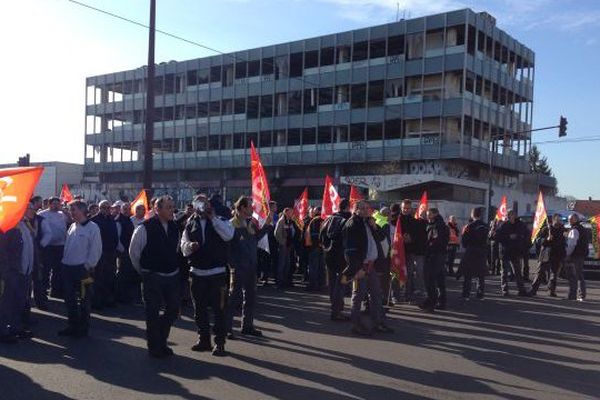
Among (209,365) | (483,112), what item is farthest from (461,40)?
(209,365)

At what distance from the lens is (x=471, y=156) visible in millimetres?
45188

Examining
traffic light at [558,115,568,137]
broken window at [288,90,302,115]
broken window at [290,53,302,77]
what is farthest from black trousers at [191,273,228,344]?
broken window at [290,53,302,77]

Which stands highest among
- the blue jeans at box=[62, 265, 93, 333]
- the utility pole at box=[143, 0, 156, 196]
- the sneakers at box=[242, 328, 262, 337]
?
the utility pole at box=[143, 0, 156, 196]

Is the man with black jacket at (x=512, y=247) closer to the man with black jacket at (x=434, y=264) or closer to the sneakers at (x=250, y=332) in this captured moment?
the man with black jacket at (x=434, y=264)

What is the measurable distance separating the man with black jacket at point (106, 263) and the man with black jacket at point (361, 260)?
14.4 feet

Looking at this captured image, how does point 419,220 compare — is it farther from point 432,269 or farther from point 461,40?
point 461,40

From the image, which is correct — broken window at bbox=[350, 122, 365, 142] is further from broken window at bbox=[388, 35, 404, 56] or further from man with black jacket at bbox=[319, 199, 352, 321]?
man with black jacket at bbox=[319, 199, 352, 321]

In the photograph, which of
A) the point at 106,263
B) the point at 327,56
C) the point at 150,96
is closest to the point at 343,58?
the point at 327,56

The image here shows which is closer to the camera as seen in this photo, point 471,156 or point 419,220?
point 419,220

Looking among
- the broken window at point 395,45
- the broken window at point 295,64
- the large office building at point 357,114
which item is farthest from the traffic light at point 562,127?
the broken window at point 295,64

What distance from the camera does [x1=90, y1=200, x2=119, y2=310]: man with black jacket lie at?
1048 cm

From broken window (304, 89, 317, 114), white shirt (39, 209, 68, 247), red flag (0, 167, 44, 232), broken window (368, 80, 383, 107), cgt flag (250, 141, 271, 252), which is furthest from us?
broken window (304, 89, 317, 114)

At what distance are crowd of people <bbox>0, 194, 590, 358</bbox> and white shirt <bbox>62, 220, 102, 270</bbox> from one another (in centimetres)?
1

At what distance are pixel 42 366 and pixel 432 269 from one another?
6.82 m
